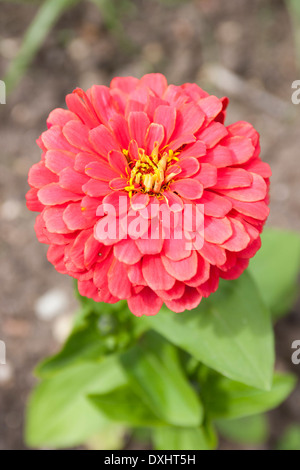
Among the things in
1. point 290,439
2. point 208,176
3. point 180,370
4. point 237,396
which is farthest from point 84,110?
point 290,439

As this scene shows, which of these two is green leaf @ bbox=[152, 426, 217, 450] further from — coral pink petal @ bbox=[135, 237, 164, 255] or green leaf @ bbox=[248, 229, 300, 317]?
coral pink petal @ bbox=[135, 237, 164, 255]

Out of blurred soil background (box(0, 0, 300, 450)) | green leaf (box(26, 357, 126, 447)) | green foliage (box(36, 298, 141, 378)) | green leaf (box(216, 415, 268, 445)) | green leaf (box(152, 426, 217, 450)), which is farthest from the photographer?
blurred soil background (box(0, 0, 300, 450))

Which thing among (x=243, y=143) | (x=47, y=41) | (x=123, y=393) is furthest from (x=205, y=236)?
(x=47, y=41)

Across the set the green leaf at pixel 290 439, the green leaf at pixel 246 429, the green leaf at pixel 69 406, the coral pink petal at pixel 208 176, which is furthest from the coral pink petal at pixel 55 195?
the green leaf at pixel 290 439

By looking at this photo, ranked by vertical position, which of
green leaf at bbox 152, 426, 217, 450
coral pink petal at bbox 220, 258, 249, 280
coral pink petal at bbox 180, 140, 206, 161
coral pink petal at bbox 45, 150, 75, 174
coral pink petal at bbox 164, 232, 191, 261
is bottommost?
green leaf at bbox 152, 426, 217, 450

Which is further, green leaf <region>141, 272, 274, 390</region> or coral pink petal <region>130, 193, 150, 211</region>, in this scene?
green leaf <region>141, 272, 274, 390</region>

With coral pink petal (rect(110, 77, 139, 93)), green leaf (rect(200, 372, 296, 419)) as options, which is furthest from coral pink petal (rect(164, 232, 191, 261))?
green leaf (rect(200, 372, 296, 419))

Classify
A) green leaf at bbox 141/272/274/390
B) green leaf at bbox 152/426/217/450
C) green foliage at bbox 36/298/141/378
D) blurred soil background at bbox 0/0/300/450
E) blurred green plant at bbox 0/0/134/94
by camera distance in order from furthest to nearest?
blurred green plant at bbox 0/0/134/94
blurred soil background at bbox 0/0/300/450
green leaf at bbox 152/426/217/450
green foliage at bbox 36/298/141/378
green leaf at bbox 141/272/274/390
